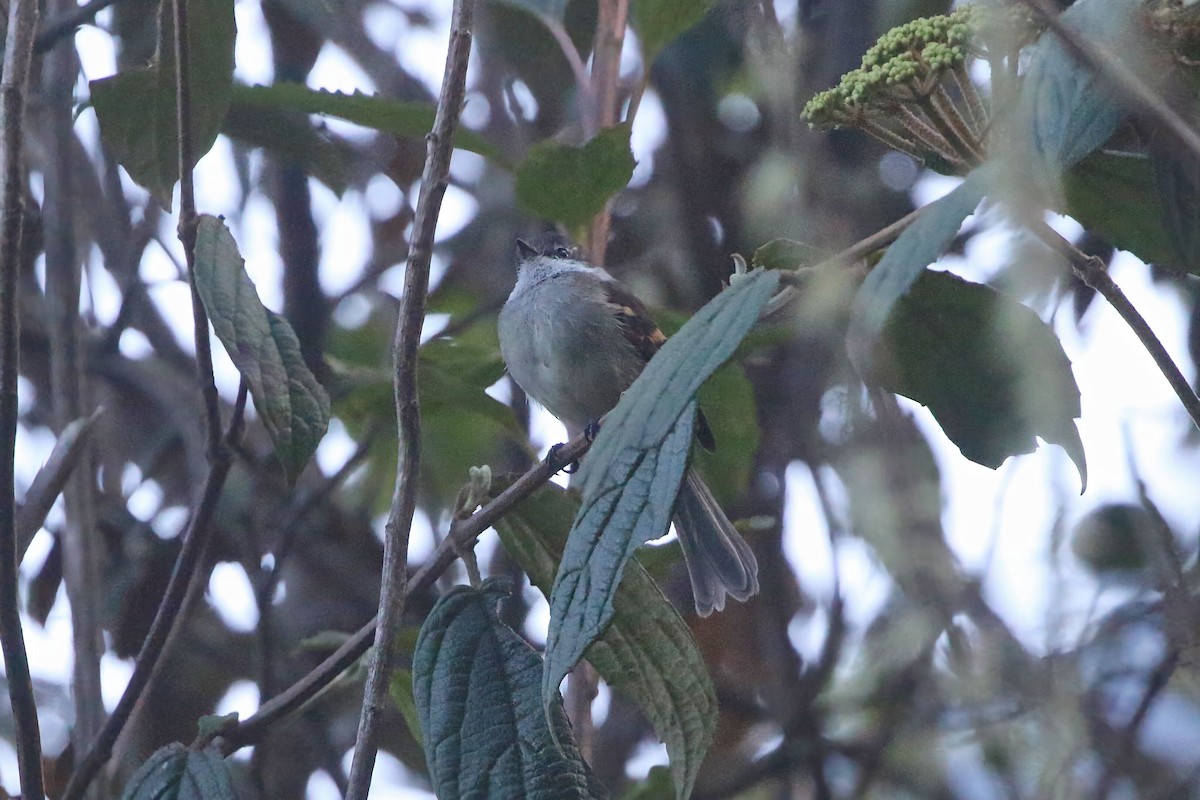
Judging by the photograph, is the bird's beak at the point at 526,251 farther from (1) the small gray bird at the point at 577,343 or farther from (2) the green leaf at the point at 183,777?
(2) the green leaf at the point at 183,777

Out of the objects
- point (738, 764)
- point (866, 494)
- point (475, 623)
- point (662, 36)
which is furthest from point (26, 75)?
point (738, 764)

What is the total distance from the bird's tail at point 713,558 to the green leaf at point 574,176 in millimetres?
652

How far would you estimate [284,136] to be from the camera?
8.20 ft

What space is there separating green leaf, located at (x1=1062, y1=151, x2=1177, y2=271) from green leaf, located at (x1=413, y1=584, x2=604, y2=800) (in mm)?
876

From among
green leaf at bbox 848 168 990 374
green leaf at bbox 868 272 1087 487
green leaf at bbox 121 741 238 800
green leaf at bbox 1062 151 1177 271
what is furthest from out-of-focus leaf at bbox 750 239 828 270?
green leaf at bbox 121 741 238 800

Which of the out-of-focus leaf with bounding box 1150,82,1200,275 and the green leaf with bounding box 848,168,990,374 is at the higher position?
the out-of-focus leaf with bounding box 1150,82,1200,275

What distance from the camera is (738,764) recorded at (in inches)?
124

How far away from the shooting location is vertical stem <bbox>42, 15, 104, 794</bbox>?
1.83 meters

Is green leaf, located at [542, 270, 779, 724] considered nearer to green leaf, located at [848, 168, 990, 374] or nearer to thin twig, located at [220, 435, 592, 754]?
green leaf, located at [848, 168, 990, 374]

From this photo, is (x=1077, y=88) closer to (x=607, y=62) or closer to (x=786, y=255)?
(x=786, y=255)

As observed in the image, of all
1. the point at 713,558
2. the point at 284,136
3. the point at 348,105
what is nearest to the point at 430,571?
the point at 348,105

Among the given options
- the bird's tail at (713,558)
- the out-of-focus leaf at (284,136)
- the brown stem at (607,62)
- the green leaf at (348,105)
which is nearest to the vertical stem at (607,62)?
the brown stem at (607,62)

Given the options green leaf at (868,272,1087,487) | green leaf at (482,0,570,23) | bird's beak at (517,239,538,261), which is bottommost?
green leaf at (868,272,1087,487)

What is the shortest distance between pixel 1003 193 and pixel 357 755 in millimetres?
814
